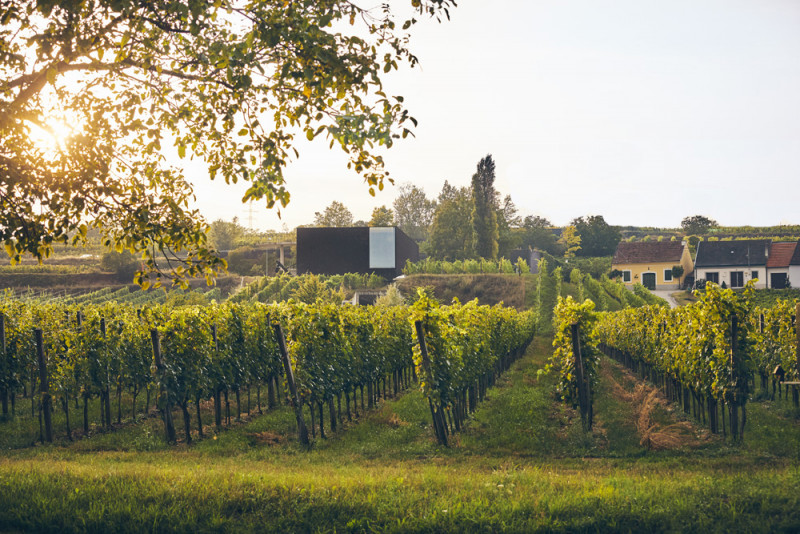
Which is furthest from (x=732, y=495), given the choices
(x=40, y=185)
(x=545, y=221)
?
(x=545, y=221)

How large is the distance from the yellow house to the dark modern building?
91.0ft

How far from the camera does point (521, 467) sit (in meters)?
8.77

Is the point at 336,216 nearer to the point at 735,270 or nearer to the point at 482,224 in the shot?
the point at 482,224

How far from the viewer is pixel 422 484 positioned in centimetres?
680

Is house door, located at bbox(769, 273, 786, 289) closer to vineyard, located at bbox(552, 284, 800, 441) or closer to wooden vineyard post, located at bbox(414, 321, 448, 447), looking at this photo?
vineyard, located at bbox(552, 284, 800, 441)

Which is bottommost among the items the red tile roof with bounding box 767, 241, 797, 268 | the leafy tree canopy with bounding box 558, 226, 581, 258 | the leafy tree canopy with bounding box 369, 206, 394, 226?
the red tile roof with bounding box 767, 241, 797, 268

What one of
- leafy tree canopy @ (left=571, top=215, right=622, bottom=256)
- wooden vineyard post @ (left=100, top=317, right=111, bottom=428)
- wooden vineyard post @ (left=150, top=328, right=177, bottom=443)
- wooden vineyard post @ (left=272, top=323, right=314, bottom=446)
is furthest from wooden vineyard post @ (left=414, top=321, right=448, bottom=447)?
leafy tree canopy @ (left=571, top=215, right=622, bottom=256)

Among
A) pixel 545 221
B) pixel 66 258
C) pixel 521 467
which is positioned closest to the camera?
pixel 521 467

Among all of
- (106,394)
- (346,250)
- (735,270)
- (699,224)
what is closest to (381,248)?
(346,250)

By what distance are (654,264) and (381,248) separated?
31.1 m

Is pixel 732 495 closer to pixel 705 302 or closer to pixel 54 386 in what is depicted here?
pixel 705 302

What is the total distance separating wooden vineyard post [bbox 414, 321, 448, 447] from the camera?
10562mm

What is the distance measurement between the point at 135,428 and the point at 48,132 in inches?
289

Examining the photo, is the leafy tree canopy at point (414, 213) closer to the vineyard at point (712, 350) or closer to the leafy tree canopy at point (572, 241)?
the leafy tree canopy at point (572, 241)
